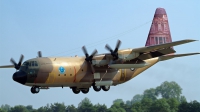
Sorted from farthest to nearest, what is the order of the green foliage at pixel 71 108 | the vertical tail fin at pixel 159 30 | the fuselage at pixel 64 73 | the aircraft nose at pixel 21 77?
1. the green foliage at pixel 71 108
2. the vertical tail fin at pixel 159 30
3. the fuselage at pixel 64 73
4. the aircraft nose at pixel 21 77

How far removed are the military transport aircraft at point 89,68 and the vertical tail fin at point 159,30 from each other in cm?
378

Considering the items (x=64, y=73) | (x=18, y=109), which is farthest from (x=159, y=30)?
(x=18, y=109)

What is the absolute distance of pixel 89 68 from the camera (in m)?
42.8

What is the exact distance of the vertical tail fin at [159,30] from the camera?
4934 centimetres

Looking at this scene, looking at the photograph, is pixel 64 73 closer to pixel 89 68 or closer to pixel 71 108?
pixel 89 68

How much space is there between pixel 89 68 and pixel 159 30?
34.4ft

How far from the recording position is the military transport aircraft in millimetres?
40281

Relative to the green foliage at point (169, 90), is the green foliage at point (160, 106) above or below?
below

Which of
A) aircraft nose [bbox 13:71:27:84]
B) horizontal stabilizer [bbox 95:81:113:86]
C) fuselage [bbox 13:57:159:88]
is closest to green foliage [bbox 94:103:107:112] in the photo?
fuselage [bbox 13:57:159:88]

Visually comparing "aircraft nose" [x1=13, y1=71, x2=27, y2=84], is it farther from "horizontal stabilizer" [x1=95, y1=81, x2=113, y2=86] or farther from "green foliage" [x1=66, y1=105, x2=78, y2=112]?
"green foliage" [x1=66, y1=105, x2=78, y2=112]

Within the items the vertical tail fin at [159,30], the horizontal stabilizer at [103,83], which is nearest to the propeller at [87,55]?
the horizontal stabilizer at [103,83]

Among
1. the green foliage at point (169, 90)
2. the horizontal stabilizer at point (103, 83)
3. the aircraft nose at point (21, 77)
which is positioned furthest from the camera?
the green foliage at point (169, 90)

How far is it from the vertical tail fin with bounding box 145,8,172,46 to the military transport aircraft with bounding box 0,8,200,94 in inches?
149

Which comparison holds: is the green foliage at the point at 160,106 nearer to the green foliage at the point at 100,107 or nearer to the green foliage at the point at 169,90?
the green foliage at the point at 100,107
